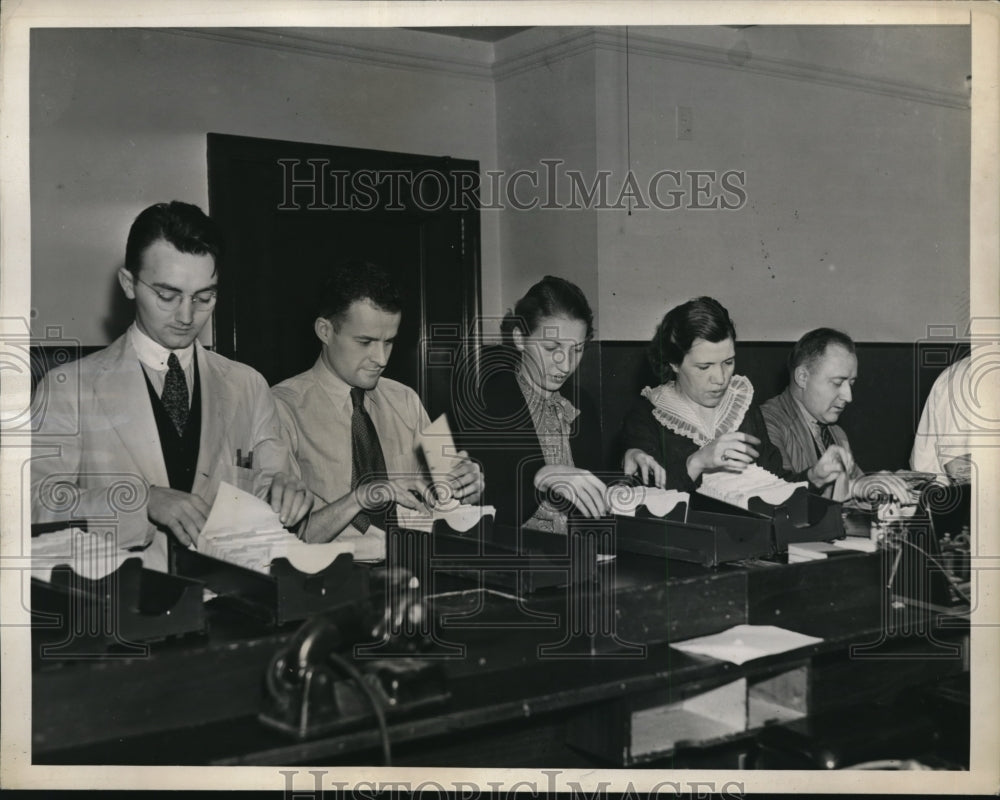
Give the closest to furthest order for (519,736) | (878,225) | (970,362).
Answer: (519,736) → (970,362) → (878,225)

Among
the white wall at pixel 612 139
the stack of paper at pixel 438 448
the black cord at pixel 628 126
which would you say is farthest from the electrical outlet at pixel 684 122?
the stack of paper at pixel 438 448

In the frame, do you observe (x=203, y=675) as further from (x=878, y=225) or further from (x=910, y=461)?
(x=878, y=225)

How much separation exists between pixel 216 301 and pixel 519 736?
3.44ft

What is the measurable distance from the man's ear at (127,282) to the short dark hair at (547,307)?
2.50 feet

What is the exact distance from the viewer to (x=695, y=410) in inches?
94.5

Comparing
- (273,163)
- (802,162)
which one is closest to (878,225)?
(802,162)

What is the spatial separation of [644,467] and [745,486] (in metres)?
0.23

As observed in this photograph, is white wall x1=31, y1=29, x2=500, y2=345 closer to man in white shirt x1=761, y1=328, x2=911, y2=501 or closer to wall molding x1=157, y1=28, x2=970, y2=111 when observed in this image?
wall molding x1=157, y1=28, x2=970, y2=111

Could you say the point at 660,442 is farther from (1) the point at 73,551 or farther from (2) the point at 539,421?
(1) the point at 73,551

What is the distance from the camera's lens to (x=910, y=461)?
2.39 meters

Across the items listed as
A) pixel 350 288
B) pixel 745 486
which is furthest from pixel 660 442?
pixel 350 288

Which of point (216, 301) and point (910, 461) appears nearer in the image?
point (216, 301)

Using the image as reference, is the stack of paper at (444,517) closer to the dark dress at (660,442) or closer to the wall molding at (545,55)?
the dark dress at (660,442)

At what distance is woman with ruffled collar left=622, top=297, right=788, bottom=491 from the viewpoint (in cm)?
238
